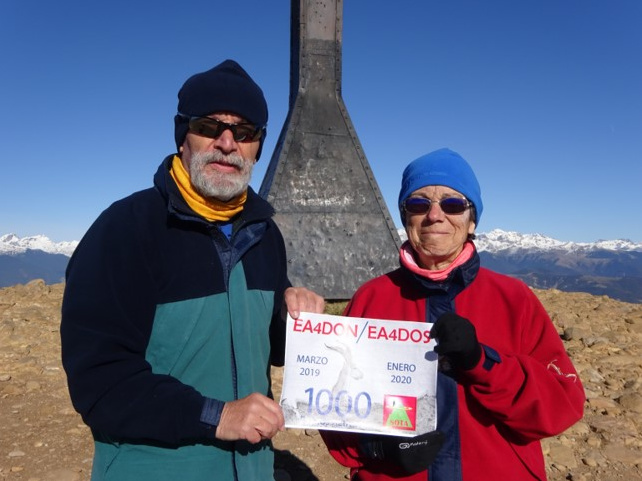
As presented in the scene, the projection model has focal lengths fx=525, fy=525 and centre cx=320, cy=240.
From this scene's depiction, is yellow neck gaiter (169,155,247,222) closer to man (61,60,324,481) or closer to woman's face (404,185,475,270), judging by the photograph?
man (61,60,324,481)

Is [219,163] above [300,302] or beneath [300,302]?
above

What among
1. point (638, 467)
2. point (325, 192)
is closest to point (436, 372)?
point (638, 467)

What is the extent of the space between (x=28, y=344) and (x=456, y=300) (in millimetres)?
6565

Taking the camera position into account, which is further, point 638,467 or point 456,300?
point 638,467

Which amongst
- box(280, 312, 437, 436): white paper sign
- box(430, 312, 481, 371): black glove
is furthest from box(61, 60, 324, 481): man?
box(430, 312, 481, 371): black glove

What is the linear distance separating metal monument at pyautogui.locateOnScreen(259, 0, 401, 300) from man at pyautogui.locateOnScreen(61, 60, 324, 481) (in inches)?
174

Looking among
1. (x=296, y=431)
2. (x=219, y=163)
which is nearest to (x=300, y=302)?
(x=219, y=163)

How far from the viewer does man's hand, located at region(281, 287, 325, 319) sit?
6.76 ft

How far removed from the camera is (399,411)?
1978 mm

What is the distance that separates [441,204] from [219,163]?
3.02ft

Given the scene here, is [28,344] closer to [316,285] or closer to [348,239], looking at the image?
[316,285]

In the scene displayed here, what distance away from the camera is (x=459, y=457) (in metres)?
1.94

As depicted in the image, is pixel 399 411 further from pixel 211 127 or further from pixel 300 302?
pixel 211 127

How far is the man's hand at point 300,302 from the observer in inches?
81.1
